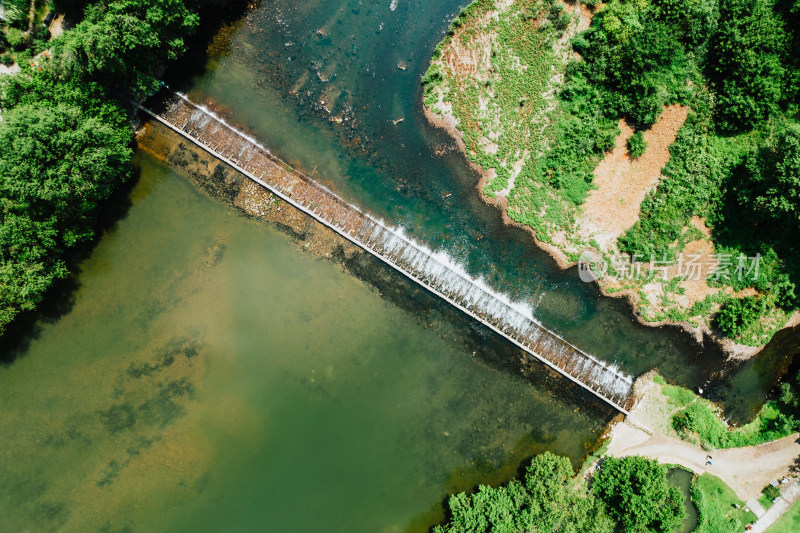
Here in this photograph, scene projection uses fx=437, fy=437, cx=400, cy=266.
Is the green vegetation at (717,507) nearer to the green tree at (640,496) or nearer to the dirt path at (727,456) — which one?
the dirt path at (727,456)

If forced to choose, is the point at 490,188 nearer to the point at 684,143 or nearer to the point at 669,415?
the point at 684,143

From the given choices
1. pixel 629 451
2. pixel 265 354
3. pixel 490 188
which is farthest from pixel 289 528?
pixel 490 188

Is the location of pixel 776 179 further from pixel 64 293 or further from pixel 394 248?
pixel 64 293

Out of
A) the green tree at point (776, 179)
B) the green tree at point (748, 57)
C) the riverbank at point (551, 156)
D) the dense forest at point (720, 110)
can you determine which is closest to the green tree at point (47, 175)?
the riverbank at point (551, 156)

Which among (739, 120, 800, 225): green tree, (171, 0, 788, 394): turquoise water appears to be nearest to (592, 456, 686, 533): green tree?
(171, 0, 788, 394): turquoise water

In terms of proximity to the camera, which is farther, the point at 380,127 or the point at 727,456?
the point at 727,456

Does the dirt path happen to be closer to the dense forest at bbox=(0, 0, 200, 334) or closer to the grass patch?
the grass patch

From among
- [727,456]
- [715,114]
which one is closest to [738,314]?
[727,456]
